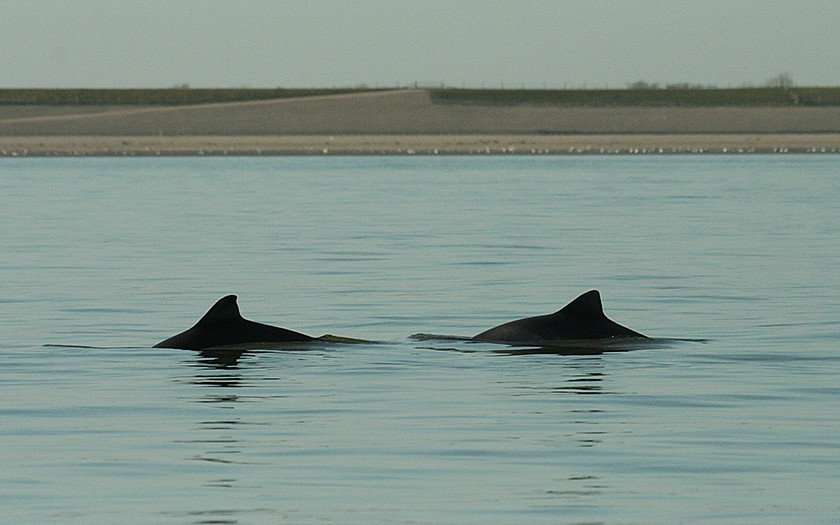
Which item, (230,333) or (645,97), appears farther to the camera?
(645,97)

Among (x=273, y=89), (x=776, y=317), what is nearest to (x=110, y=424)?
(x=776, y=317)

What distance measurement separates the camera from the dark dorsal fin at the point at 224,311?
57.9 ft

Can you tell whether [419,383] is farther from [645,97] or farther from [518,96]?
[645,97]

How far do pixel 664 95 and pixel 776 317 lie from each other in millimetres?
131172

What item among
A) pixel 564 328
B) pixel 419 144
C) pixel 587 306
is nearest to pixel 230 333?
pixel 564 328

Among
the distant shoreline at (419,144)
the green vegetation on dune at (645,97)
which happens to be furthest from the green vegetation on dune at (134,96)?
the distant shoreline at (419,144)

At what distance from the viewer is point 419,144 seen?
125 meters

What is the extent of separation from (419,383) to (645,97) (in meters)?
137

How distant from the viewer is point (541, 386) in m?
15.9

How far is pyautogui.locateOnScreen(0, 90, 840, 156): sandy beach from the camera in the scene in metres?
120

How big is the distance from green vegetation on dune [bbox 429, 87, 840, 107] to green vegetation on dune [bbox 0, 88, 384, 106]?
53.4 feet

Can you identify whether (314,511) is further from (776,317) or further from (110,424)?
(776,317)

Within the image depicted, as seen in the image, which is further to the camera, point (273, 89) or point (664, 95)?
point (273, 89)

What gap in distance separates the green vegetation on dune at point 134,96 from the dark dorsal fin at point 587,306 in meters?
140
